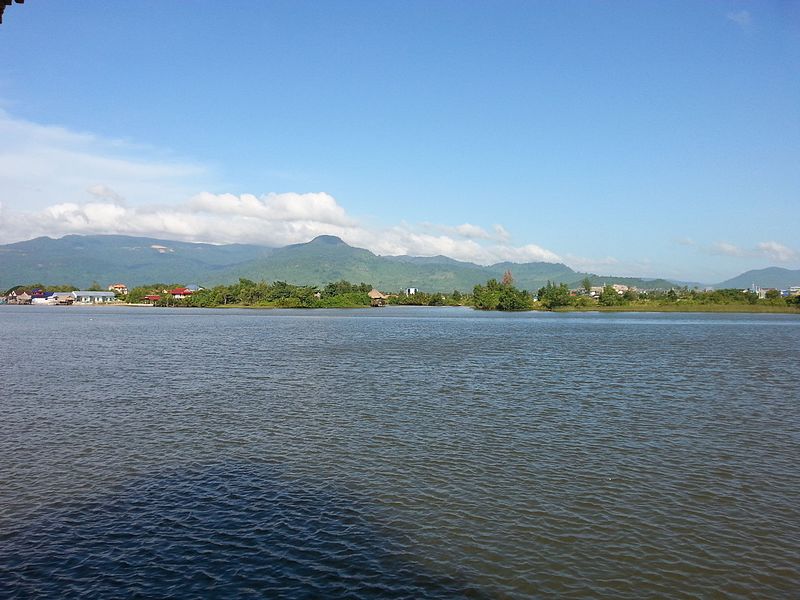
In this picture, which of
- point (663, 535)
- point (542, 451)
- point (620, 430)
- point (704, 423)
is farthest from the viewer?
point (704, 423)

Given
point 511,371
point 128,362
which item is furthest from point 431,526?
point 128,362

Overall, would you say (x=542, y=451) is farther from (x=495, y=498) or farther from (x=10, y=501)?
(x=10, y=501)

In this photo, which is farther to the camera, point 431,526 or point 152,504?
point 152,504

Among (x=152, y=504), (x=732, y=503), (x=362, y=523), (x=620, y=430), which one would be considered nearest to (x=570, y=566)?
(x=362, y=523)

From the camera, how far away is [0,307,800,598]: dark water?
41.2ft

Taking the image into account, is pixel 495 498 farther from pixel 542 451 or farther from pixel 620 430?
pixel 620 430

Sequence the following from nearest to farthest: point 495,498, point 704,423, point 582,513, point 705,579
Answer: point 705,579, point 582,513, point 495,498, point 704,423

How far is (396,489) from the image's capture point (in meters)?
17.8

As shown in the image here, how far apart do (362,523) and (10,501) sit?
10535mm

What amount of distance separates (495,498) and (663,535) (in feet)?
15.3

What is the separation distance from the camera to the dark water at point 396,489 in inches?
494

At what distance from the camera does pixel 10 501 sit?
648 inches

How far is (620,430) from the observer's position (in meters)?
25.9

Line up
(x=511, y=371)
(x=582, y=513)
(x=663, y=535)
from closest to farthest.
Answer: (x=663, y=535) < (x=582, y=513) < (x=511, y=371)
